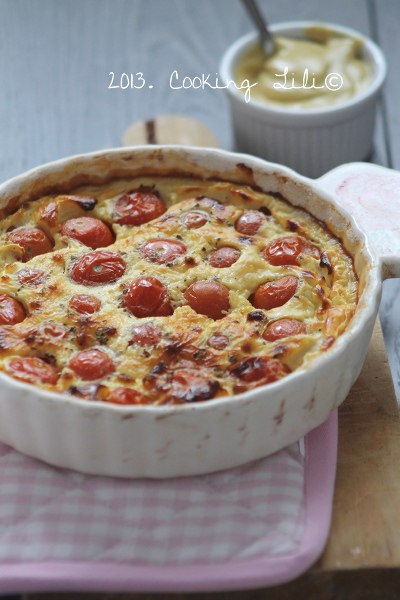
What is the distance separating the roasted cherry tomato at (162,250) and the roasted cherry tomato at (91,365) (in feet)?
1.52

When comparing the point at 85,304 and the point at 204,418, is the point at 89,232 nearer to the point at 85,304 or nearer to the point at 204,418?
the point at 85,304

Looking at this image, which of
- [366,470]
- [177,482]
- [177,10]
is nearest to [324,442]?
[366,470]

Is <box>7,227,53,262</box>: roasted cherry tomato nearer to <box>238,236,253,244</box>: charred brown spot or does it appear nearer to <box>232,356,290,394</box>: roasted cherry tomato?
<box>238,236,253,244</box>: charred brown spot

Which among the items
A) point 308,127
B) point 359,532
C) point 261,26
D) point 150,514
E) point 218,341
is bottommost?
point 359,532

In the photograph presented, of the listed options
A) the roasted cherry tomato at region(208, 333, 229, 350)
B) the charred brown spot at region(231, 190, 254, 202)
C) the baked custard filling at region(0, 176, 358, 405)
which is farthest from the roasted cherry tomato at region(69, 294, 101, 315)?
the charred brown spot at region(231, 190, 254, 202)

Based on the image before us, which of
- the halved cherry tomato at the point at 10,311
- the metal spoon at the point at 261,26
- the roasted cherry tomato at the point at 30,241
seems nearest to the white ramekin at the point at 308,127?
the metal spoon at the point at 261,26

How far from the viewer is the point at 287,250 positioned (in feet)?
8.34

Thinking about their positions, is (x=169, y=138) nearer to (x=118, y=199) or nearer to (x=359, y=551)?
(x=118, y=199)

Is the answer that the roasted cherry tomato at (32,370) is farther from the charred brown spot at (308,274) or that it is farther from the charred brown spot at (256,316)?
the charred brown spot at (308,274)

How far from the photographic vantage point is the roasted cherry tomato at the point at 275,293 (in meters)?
2.40

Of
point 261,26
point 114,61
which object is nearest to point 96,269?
point 261,26

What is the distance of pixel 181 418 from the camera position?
1946 mm

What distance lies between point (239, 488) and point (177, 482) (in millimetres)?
177

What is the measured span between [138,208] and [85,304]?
52cm
